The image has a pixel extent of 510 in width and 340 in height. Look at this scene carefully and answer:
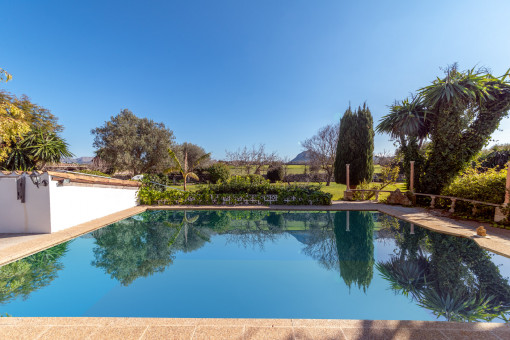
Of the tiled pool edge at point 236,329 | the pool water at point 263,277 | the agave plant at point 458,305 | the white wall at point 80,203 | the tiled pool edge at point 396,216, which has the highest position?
the white wall at point 80,203

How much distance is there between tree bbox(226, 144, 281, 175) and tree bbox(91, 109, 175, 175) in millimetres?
9289

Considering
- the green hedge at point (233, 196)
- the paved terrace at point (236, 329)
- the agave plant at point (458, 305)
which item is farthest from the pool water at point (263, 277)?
the green hedge at point (233, 196)

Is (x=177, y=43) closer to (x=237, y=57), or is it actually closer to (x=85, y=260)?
(x=237, y=57)

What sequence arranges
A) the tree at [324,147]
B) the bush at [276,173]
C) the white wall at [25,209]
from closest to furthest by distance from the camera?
the white wall at [25,209] < the tree at [324,147] < the bush at [276,173]

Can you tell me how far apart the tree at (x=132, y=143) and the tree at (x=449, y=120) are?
61.8 feet

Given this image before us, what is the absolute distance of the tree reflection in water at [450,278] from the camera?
3021 mm

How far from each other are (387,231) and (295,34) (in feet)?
34.7

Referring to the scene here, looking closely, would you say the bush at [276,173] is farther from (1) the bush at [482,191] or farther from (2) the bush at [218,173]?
(1) the bush at [482,191]

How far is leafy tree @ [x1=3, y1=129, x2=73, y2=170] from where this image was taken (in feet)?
43.0

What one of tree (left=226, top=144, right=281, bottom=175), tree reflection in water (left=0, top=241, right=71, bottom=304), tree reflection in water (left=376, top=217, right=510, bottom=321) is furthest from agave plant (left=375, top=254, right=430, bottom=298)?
tree (left=226, top=144, right=281, bottom=175)

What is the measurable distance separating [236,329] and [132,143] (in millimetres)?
19587

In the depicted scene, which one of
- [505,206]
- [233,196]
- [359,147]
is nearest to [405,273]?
[505,206]

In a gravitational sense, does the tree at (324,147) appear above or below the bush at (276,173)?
above

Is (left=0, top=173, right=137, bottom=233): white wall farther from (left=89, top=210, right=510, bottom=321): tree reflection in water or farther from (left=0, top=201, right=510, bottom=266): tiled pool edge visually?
(left=89, top=210, right=510, bottom=321): tree reflection in water
